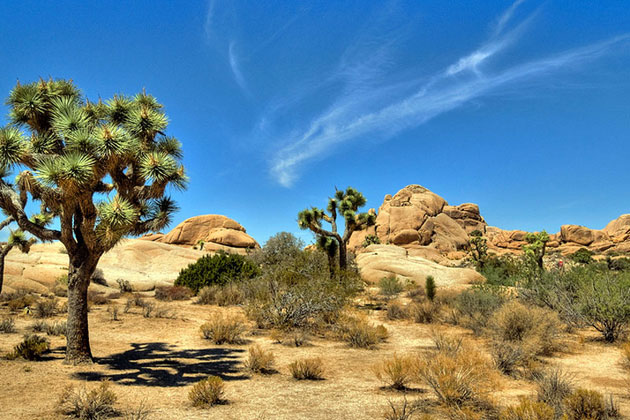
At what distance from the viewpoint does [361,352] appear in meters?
10.5

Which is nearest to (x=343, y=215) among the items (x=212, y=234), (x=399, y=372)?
(x=399, y=372)

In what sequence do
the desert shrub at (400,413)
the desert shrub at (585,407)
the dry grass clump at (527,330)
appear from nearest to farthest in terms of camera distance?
1. the desert shrub at (585,407)
2. the desert shrub at (400,413)
3. the dry grass clump at (527,330)

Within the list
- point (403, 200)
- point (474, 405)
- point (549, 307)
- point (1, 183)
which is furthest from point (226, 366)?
point (403, 200)

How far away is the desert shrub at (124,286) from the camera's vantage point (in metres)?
25.5

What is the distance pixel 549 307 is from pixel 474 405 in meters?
9.70

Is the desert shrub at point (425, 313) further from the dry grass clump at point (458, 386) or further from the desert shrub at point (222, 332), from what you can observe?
the dry grass clump at point (458, 386)

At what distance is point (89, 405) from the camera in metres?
5.59

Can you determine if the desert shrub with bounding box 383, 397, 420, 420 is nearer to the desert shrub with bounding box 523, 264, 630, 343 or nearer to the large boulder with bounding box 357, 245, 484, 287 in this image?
the desert shrub with bounding box 523, 264, 630, 343

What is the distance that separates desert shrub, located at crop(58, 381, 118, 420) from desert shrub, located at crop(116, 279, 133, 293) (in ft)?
69.3

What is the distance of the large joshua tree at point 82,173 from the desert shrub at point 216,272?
46.6 feet

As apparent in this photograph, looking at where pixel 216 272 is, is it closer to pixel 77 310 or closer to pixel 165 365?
pixel 165 365

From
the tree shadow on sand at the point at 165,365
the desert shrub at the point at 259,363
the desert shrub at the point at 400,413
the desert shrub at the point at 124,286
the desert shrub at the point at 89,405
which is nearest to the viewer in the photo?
the desert shrub at the point at 400,413

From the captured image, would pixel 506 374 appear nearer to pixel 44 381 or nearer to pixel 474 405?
pixel 474 405

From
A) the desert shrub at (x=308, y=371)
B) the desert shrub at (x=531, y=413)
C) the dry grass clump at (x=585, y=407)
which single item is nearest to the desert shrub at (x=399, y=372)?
the desert shrub at (x=308, y=371)
